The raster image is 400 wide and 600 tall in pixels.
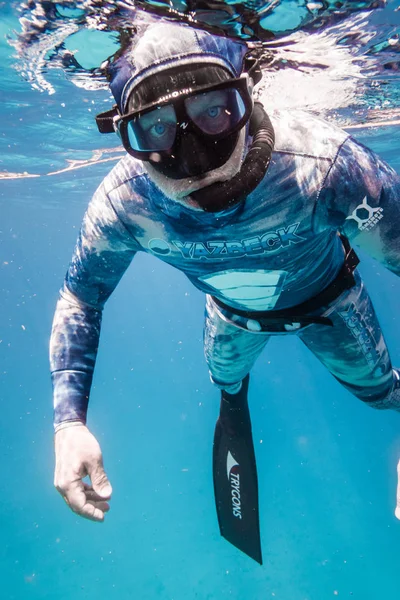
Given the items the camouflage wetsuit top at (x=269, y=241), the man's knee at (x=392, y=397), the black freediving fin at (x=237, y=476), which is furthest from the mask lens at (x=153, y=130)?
the black freediving fin at (x=237, y=476)

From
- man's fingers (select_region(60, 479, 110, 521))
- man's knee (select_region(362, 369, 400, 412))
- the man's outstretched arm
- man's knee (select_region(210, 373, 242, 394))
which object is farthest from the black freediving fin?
man's fingers (select_region(60, 479, 110, 521))

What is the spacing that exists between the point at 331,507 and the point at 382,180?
15.4 m

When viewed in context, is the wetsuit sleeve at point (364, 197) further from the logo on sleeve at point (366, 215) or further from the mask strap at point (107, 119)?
the mask strap at point (107, 119)

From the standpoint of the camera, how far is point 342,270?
3877 mm

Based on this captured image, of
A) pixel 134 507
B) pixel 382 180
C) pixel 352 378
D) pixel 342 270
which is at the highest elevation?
pixel 382 180

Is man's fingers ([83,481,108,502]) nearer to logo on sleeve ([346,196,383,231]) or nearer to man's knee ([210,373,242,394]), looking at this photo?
logo on sleeve ([346,196,383,231])

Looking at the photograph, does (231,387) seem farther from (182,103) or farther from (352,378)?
(182,103)

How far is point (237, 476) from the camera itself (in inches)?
240

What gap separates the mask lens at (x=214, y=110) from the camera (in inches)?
84.1

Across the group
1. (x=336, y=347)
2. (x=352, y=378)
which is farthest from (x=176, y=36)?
(x=352, y=378)

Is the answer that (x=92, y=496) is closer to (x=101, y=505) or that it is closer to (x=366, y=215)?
(x=101, y=505)

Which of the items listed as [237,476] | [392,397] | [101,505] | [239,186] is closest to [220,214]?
[239,186]

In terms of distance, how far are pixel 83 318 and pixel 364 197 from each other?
2200 millimetres

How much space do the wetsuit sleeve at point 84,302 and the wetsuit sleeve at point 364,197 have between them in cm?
152
